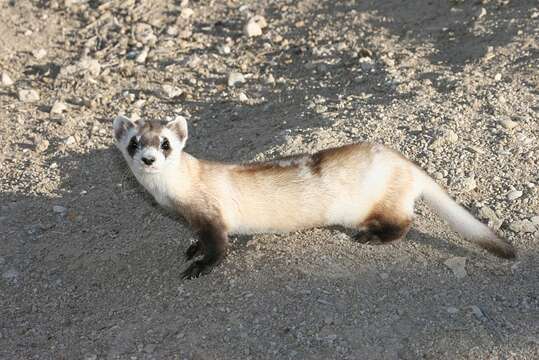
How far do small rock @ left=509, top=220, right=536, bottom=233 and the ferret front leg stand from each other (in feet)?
4.86

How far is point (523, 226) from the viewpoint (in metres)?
3.83

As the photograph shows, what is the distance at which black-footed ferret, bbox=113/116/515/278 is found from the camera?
376cm

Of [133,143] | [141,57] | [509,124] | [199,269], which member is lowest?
[199,269]

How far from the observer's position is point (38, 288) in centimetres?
391

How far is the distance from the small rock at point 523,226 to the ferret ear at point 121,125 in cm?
201

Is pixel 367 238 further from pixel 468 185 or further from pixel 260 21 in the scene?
pixel 260 21

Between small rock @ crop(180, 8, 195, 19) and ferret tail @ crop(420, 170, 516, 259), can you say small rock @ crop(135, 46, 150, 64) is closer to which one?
small rock @ crop(180, 8, 195, 19)

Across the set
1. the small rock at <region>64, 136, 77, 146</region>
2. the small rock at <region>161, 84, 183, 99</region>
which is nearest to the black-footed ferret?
the small rock at <region>64, 136, 77, 146</region>

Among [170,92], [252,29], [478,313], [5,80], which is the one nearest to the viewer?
[478,313]

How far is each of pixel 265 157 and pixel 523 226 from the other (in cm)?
155

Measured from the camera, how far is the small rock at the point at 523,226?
382cm

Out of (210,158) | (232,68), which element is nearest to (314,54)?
(232,68)

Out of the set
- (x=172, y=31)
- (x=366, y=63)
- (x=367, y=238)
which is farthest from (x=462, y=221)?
(x=172, y=31)

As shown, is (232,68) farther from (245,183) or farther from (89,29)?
(245,183)
